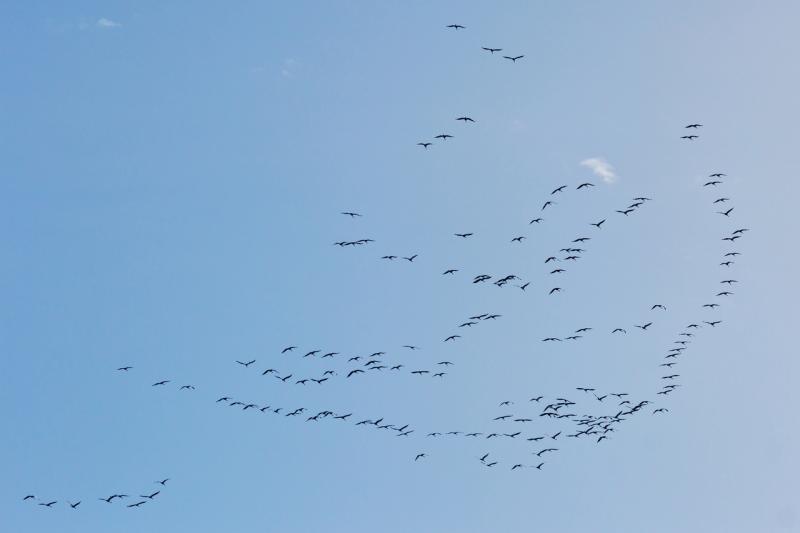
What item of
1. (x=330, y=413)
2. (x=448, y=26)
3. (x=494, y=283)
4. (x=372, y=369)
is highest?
(x=448, y=26)

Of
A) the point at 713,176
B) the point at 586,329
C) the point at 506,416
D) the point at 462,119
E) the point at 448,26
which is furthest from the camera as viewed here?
the point at 506,416

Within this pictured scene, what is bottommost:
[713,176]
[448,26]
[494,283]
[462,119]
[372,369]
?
[372,369]

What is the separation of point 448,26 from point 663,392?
182 ft

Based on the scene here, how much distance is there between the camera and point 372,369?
13150 cm

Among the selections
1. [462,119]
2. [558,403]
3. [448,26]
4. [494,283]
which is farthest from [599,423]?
[448,26]

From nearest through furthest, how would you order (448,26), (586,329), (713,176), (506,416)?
1. (448,26)
2. (713,176)
3. (586,329)
4. (506,416)

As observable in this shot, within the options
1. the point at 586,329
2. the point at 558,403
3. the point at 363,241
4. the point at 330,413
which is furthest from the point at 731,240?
the point at 330,413

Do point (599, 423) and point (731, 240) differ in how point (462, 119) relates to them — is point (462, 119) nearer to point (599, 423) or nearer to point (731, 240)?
point (731, 240)

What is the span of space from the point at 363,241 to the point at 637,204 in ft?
91.3

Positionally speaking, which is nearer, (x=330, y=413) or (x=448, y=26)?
(x=448, y=26)

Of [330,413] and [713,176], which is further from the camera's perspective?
[330,413]

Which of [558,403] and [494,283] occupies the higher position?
[494,283]

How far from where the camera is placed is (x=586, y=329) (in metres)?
131

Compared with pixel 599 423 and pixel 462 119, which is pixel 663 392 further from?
pixel 462 119
